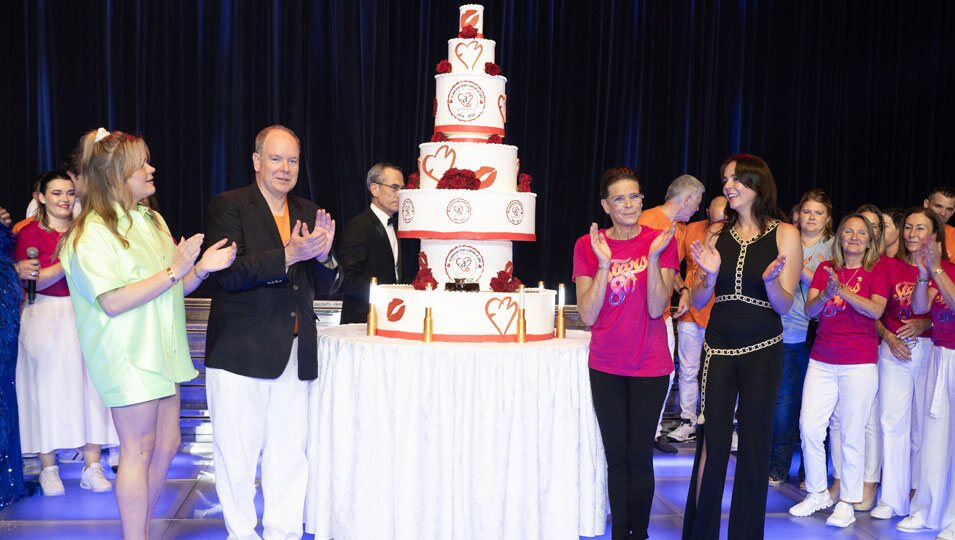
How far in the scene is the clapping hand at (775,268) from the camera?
146 inches

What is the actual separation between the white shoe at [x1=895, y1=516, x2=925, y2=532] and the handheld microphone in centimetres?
523

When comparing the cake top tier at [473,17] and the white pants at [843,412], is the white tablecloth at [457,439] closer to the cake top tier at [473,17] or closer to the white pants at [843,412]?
the white pants at [843,412]

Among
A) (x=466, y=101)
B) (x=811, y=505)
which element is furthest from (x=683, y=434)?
(x=466, y=101)

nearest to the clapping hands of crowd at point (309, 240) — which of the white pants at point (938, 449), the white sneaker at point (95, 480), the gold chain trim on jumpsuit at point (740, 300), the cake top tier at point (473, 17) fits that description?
the cake top tier at point (473, 17)

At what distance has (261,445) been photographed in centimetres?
427

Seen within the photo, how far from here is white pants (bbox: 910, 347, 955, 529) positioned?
473 centimetres

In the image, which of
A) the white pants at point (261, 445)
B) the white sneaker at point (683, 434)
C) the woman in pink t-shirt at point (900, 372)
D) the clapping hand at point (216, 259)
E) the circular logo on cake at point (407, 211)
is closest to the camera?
the clapping hand at point (216, 259)

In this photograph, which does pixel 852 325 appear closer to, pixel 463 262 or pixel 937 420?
pixel 937 420

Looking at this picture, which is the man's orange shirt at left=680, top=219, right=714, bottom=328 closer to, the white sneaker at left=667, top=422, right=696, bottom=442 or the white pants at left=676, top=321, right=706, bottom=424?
the white pants at left=676, top=321, right=706, bottom=424

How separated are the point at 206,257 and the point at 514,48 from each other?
21.4 feet

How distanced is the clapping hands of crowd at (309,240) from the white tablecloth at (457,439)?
22.7 inches

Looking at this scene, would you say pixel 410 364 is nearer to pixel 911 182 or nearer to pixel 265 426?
pixel 265 426

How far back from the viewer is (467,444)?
13.5 feet

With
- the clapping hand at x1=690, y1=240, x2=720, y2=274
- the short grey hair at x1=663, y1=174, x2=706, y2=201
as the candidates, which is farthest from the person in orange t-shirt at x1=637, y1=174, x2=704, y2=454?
the clapping hand at x1=690, y1=240, x2=720, y2=274
